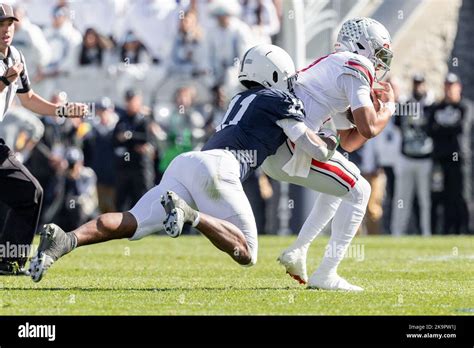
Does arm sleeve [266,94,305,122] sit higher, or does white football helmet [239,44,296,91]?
white football helmet [239,44,296,91]

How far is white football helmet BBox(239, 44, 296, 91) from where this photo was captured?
327 inches

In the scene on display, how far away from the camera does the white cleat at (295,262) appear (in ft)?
28.8

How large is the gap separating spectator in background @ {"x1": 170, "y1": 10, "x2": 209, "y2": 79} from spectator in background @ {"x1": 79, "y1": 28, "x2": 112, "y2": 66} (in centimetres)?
102

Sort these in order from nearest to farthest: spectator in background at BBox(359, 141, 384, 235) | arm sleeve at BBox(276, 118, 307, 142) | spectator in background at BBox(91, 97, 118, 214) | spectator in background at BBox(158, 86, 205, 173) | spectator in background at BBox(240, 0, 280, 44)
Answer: arm sleeve at BBox(276, 118, 307, 142), spectator in background at BBox(158, 86, 205, 173), spectator in background at BBox(359, 141, 384, 235), spectator in background at BBox(91, 97, 118, 214), spectator in background at BBox(240, 0, 280, 44)

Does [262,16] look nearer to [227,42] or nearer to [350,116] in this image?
[227,42]

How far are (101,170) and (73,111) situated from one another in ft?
26.0

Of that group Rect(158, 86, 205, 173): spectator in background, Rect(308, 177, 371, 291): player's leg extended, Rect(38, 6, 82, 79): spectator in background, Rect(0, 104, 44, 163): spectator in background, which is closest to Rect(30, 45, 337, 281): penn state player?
Rect(308, 177, 371, 291): player's leg extended

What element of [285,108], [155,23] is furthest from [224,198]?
[155,23]

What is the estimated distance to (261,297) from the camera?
8.05 metres

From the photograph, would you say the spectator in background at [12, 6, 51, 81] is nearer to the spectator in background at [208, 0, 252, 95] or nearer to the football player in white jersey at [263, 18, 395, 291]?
the spectator in background at [208, 0, 252, 95]

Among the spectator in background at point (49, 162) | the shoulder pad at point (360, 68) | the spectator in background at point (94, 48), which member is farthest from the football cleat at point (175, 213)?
the spectator in background at point (94, 48)

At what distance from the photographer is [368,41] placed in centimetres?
861

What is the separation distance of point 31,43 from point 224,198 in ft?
32.0
